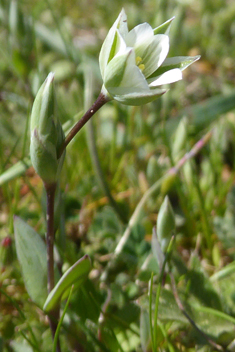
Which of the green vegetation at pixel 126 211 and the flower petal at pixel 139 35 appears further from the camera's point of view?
the green vegetation at pixel 126 211

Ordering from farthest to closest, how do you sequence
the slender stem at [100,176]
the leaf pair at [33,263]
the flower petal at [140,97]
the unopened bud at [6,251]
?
1. the slender stem at [100,176]
2. the unopened bud at [6,251]
3. the leaf pair at [33,263]
4. the flower petal at [140,97]

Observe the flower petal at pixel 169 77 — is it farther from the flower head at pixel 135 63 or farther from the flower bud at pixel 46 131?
the flower bud at pixel 46 131

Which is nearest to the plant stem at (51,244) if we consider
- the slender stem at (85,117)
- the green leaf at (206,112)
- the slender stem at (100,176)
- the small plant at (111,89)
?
the small plant at (111,89)

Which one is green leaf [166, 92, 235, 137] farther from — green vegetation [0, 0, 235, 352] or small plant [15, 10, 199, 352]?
small plant [15, 10, 199, 352]

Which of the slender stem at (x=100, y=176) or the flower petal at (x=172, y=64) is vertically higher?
the flower petal at (x=172, y=64)

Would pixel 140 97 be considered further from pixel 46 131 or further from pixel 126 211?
pixel 126 211

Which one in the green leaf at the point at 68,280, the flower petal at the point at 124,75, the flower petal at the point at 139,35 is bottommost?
the green leaf at the point at 68,280

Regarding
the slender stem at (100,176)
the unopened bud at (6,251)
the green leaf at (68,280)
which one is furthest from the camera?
the slender stem at (100,176)
